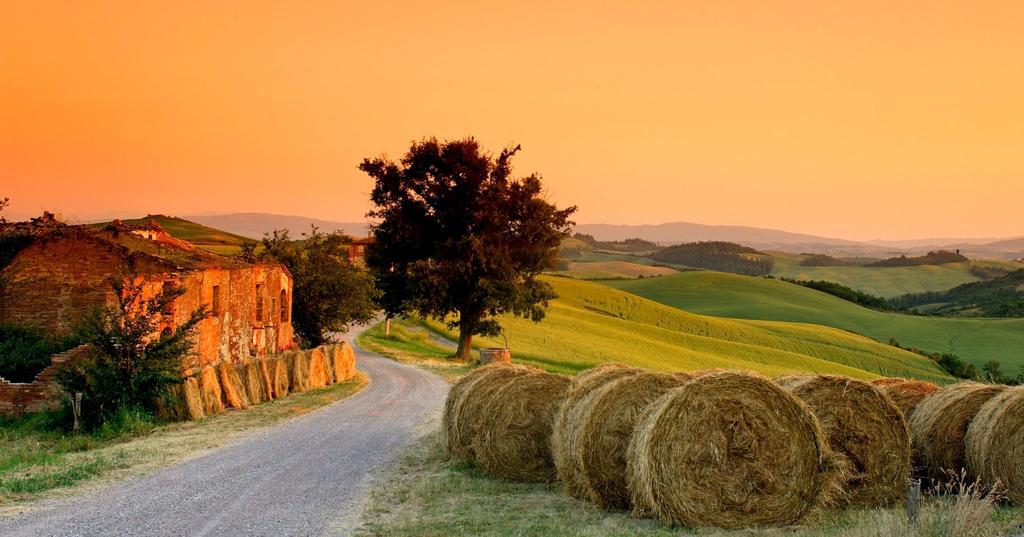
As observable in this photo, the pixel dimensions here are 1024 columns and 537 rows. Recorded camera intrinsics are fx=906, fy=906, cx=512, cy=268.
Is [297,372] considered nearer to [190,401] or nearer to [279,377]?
[279,377]

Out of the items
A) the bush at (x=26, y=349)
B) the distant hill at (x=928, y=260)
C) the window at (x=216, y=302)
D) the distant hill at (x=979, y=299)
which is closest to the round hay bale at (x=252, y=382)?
the bush at (x=26, y=349)

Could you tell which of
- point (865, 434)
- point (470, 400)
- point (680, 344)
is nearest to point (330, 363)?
point (470, 400)

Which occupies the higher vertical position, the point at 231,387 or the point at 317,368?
the point at 231,387

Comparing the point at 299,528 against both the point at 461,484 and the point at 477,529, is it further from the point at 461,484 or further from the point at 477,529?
the point at 461,484

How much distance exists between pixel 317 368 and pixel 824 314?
76.6m

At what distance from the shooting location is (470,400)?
55.0 feet

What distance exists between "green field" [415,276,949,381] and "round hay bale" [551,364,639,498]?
29950 millimetres

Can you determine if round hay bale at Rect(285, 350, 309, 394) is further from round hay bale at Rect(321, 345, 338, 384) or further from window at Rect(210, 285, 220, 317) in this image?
window at Rect(210, 285, 220, 317)

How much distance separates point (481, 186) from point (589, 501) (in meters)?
33.1

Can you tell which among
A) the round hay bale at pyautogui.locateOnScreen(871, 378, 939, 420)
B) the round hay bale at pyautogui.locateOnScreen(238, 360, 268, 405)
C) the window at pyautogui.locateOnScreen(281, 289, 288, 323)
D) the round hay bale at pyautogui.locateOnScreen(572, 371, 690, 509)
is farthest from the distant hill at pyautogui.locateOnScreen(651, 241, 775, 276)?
the round hay bale at pyautogui.locateOnScreen(572, 371, 690, 509)

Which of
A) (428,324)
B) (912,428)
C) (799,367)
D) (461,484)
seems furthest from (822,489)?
(428,324)

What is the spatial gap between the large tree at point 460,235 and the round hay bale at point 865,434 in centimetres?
3167

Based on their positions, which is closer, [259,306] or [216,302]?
[216,302]

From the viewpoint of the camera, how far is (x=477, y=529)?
40.5 ft
